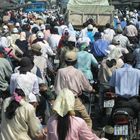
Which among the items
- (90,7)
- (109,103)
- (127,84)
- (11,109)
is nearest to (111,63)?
(109,103)

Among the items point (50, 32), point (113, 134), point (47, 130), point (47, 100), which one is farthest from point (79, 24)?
point (47, 130)

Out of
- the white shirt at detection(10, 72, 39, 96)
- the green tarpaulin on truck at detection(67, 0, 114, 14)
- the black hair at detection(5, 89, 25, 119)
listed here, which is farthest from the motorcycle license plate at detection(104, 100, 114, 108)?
the green tarpaulin on truck at detection(67, 0, 114, 14)

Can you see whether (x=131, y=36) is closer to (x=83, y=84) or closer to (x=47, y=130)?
(x=83, y=84)

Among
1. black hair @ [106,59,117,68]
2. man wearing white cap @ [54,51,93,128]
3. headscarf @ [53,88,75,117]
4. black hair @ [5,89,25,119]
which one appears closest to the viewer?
headscarf @ [53,88,75,117]

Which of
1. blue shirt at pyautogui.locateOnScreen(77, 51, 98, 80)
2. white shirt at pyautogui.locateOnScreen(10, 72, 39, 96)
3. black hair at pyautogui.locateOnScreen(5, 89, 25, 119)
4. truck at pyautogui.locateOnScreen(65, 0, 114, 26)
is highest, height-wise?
black hair at pyautogui.locateOnScreen(5, 89, 25, 119)

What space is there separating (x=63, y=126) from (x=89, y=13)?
22.5 meters

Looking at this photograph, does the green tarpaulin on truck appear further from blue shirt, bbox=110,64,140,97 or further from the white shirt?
blue shirt, bbox=110,64,140,97

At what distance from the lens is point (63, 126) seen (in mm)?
5730

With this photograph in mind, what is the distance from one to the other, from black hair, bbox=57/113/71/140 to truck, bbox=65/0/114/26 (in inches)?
836

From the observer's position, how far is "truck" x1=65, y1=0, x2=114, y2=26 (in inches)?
1075

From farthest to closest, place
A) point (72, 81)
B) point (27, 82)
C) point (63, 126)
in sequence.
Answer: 1. point (27, 82)
2. point (72, 81)
3. point (63, 126)

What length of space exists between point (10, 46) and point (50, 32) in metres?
3.44

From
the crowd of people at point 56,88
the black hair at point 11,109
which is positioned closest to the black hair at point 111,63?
the crowd of people at point 56,88

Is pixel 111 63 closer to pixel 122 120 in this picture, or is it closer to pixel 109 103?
pixel 109 103
